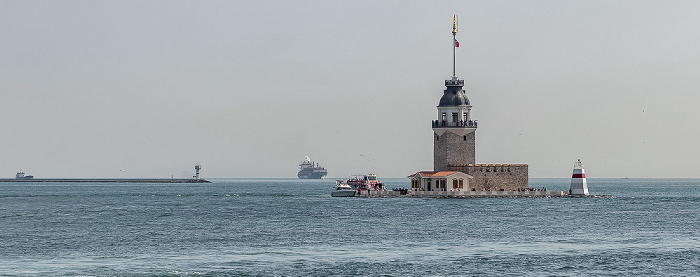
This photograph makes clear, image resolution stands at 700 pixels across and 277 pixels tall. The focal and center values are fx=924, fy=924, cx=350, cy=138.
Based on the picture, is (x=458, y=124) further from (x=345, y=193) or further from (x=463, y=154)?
(x=345, y=193)

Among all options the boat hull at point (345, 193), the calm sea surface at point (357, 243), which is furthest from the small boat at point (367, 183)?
the calm sea surface at point (357, 243)

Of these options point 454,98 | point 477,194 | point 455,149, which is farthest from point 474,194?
point 454,98

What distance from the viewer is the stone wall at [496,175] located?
10956cm

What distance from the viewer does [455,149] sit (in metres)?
110

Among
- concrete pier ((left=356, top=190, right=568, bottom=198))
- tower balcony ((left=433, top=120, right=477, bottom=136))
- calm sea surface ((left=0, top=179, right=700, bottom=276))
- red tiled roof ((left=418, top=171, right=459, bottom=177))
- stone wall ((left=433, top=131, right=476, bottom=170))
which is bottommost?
calm sea surface ((left=0, top=179, right=700, bottom=276))

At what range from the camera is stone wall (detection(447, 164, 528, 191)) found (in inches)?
4313

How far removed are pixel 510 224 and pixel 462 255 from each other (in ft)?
71.6

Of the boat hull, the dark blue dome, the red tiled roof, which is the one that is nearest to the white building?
the red tiled roof

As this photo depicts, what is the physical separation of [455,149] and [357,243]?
5539 cm

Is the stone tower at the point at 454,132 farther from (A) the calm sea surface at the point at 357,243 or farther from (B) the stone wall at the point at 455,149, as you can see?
(A) the calm sea surface at the point at 357,243

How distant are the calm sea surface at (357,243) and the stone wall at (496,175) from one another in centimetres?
2006

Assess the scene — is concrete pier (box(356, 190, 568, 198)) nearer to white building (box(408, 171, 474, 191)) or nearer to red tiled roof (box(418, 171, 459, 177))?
white building (box(408, 171, 474, 191))

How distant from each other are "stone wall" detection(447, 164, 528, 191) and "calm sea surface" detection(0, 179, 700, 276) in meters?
20.1

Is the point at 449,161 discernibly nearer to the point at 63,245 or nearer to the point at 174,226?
the point at 174,226
